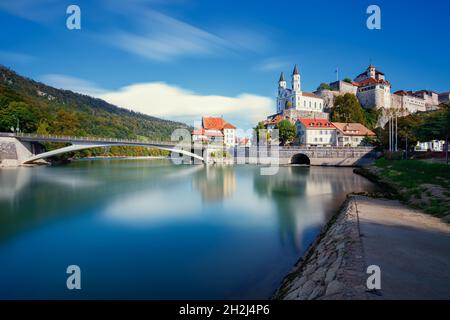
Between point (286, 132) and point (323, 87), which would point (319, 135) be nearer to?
point (286, 132)

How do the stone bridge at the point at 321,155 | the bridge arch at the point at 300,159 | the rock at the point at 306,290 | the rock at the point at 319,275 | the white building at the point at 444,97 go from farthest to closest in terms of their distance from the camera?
the white building at the point at 444,97 → the bridge arch at the point at 300,159 → the stone bridge at the point at 321,155 → the rock at the point at 319,275 → the rock at the point at 306,290

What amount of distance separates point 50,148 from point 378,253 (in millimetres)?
53053

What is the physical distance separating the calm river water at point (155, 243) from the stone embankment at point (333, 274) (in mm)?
790

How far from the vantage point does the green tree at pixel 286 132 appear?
2138 inches

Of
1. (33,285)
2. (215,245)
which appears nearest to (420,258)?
(215,245)

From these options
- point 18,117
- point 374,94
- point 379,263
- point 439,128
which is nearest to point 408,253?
point 379,263

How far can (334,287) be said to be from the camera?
164 inches

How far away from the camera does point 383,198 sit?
47.0 ft

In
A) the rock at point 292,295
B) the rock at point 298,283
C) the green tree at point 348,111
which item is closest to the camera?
the rock at point 292,295

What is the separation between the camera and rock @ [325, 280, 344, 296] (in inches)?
159

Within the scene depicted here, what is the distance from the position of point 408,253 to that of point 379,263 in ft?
3.77

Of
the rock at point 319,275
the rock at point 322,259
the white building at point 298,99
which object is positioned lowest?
the rock at point 322,259

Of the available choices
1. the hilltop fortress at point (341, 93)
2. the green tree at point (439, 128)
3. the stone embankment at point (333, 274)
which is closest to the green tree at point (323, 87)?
the hilltop fortress at point (341, 93)

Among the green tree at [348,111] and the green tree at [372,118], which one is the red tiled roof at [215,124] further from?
the green tree at [372,118]
